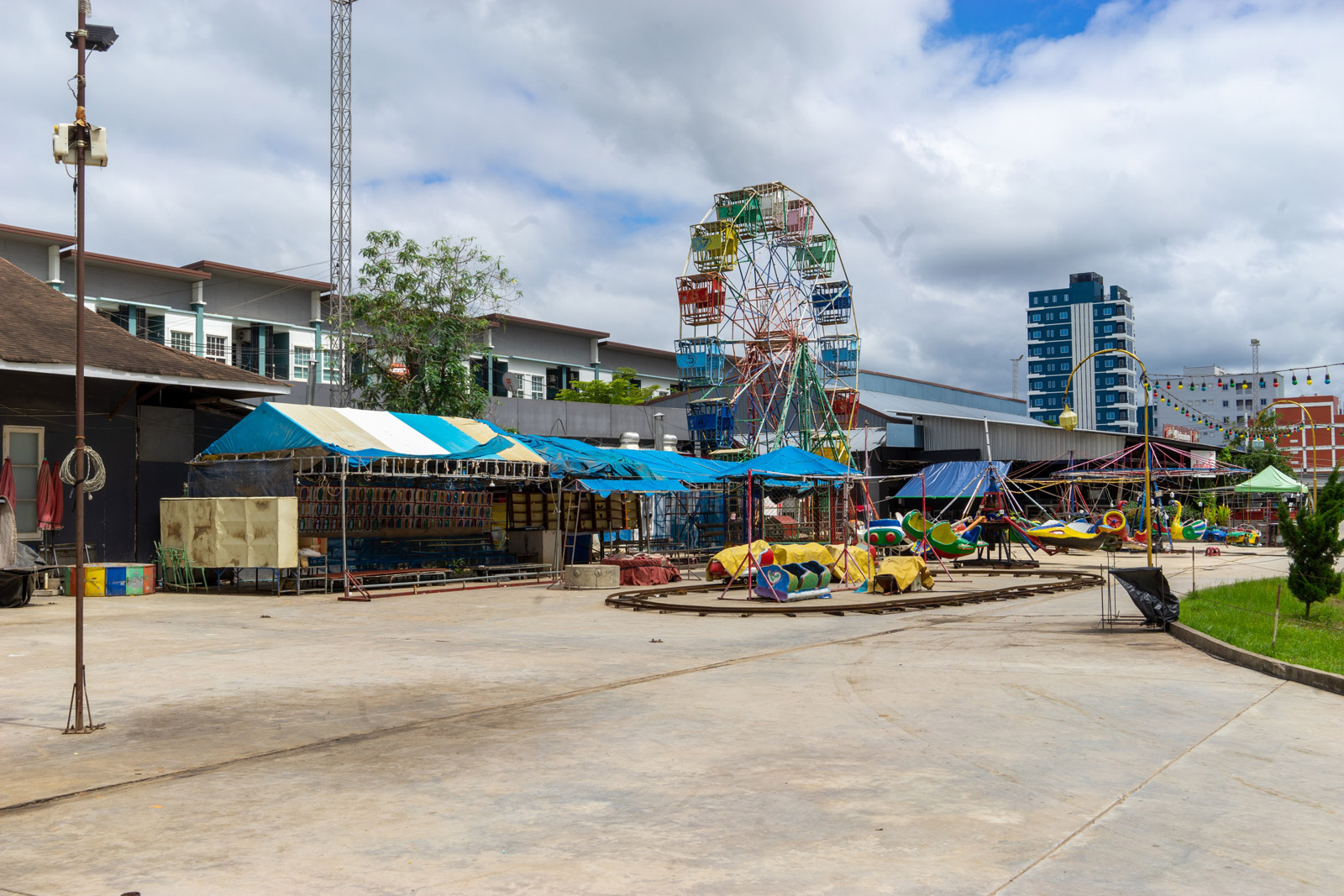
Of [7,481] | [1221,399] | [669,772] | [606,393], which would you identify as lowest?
[669,772]

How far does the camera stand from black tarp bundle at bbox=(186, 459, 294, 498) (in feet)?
74.0

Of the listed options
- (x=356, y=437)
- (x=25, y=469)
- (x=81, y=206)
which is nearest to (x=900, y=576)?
(x=356, y=437)

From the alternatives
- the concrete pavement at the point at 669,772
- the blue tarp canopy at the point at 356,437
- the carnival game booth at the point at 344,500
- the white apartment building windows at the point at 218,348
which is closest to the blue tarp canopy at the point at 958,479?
the carnival game booth at the point at 344,500

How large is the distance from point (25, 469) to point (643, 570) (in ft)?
43.6

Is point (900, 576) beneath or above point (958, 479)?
beneath

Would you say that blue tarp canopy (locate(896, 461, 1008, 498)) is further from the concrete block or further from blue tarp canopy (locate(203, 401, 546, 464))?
blue tarp canopy (locate(203, 401, 546, 464))

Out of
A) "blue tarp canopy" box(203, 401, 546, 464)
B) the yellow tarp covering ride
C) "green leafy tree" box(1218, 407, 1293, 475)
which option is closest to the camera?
the yellow tarp covering ride

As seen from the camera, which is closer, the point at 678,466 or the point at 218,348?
the point at 678,466

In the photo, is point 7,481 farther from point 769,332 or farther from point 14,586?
point 769,332

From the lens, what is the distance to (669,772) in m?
7.03

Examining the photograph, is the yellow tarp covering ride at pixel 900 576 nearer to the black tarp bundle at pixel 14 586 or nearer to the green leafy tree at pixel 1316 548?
the green leafy tree at pixel 1316 548

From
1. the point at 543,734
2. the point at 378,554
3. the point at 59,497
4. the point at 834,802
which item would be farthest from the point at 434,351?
the point at 834,802

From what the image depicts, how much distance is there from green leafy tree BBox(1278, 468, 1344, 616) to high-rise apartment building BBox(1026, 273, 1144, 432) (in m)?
134

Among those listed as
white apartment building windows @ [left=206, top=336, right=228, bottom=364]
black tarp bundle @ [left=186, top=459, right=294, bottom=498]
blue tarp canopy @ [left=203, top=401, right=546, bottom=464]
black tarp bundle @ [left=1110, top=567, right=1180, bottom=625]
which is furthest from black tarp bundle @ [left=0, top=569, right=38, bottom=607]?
white apartment building windows @ [left=206, top=336, right=228, bottom=364]
